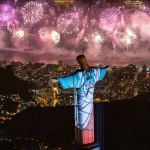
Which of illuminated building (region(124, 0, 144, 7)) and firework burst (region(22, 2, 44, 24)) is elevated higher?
illuminated building (region(124, 0, 144, 7))

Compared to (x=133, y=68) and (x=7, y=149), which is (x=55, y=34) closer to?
(x=133, y=68)

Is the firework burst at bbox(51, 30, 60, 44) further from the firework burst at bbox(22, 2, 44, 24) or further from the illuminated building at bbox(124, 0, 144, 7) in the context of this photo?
the illuminated building at bbox(124, 0, 144, 7)

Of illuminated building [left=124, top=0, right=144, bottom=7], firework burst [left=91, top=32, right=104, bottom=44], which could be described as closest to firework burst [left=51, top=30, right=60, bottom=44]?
firework burst [left=91, top=32, right=104, bottom=44]

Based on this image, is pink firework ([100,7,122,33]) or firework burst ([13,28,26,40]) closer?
firework burst ([13,28,26,40])

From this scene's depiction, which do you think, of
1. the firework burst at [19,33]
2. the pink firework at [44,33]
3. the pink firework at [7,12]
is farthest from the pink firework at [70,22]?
the pink firework at [7,12]

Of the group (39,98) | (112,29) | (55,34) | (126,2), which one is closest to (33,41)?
(55,34)

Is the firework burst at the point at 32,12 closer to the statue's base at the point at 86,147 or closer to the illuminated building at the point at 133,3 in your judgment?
the illuminated building at the point at 133,3
